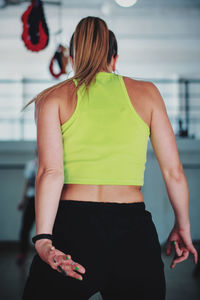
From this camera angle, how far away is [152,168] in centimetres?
363

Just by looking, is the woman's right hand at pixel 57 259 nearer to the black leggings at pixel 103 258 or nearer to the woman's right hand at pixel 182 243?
the black leggings at pixel 103 258

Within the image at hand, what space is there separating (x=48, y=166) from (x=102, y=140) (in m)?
0.14

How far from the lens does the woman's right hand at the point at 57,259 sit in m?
0.72

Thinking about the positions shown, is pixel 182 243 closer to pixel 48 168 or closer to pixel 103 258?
pixel 103 258

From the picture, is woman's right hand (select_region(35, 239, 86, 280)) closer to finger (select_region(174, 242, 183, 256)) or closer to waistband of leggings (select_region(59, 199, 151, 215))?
waistband of leggings (select_region(59, 199, 151, 215))

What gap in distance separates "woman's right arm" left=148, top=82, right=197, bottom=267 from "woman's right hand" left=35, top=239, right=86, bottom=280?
338mm

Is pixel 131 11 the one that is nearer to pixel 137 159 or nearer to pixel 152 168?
pixel 152 168

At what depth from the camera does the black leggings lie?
0.80m

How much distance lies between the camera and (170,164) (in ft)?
3.12

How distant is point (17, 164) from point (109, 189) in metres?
3.09

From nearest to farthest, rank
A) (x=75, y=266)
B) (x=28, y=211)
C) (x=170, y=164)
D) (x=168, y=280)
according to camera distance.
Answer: (x=75, y=266) < (x=170, y=164) < (x=168, y=280) < (x=28, y=211)

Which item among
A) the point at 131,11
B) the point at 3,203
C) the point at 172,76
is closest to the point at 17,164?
the point at 3,203

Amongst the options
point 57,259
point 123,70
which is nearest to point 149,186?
point 57,259

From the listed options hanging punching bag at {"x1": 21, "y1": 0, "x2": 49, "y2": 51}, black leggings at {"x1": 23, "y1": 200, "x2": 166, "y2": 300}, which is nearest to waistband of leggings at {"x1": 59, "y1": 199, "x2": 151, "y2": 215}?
black leggings at {"x1": 23, "y1": 200, "x2": 166, "y2": 300}
